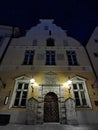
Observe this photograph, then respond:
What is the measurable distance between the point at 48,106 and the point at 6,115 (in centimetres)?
271

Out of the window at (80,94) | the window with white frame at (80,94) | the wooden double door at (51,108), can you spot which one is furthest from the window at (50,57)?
the wooden double door at (51,108)

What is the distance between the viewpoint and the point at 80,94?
8.96 m

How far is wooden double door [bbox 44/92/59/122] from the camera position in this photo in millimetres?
8002

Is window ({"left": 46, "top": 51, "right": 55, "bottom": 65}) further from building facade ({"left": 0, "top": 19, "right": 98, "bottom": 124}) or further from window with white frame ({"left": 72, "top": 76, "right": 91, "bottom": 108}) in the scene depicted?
window with white frame ({"left": 72, "top": 76, "right": 91, "bottom": 108})

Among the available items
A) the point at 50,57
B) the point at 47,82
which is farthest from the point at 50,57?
the point at 47,82

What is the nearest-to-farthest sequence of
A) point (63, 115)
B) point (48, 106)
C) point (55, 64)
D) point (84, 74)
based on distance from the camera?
point (63, 115) → point (48, 106) → point (84, 74) → point (55, 64)

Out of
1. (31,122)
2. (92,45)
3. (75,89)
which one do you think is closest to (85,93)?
(75,89)

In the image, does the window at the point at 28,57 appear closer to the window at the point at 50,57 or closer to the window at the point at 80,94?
the window at the point at 50,57

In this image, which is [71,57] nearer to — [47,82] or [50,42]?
[50,42]

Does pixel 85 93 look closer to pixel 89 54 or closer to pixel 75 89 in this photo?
pixel 75 89

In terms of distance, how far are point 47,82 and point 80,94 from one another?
99.5 inches

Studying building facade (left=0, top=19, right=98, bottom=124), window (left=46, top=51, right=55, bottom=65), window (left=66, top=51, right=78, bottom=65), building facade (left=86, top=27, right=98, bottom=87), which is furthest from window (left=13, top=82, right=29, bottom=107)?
building facade (left=86, top=27, right=98, bottom=87)

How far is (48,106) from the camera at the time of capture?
8.52m

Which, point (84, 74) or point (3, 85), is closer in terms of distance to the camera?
point (3, 85)
